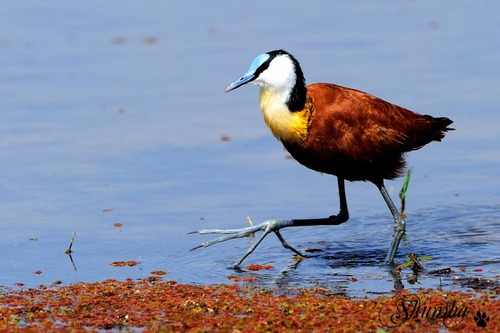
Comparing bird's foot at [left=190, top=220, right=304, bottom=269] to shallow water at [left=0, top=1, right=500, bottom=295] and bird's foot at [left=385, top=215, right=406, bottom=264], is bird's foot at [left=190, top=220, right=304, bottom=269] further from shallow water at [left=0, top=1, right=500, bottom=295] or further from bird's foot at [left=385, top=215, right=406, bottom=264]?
bird's foot at [left=385, top=215, right=406, bottom=264]

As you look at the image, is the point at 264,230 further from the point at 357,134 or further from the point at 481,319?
the point at 481,319

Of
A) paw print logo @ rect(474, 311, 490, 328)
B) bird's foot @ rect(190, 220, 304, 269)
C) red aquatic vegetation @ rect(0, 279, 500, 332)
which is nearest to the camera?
paw print logo @ rect(474, 311, 490, 328)

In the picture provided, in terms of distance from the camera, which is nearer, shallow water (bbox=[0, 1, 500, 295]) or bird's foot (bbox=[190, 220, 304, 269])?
bird's foot (bbox=[190, 220, 304, 269])

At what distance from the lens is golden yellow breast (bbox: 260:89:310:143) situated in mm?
9016

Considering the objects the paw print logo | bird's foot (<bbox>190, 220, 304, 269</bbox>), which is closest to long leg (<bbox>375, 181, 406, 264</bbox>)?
bird's foot (<bbox>190, 220, 304, 269</bbox>)

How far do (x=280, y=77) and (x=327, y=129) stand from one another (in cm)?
51

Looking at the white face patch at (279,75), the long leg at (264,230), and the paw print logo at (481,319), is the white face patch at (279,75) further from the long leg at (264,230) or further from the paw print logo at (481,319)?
the paw print logo at (481,319)

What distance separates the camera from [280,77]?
905 centimetres

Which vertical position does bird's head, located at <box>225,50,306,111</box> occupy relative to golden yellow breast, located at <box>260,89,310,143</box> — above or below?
above

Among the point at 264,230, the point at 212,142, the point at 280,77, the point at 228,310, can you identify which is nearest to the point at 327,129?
the point at 280,77

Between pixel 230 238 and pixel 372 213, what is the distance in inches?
68.8

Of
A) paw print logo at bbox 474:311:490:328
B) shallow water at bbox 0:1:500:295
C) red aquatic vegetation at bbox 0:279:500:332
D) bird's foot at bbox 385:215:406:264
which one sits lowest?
paw print logo at bbox 474:311:490:328

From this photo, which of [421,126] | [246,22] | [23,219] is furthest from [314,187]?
[246,22]

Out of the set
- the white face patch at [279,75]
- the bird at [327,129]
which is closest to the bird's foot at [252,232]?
the bird at [327,129]
